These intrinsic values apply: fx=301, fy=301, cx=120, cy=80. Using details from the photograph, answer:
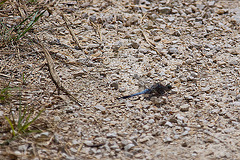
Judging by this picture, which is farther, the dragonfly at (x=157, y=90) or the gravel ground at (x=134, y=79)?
the dragonfly at (x=157, y=90)

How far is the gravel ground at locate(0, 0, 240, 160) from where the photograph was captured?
1.88m

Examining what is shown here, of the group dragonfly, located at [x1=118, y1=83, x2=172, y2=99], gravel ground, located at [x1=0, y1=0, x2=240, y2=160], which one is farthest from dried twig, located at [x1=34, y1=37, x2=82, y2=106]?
dragonfly, located at [x1=118, y1=83, x2=172, y2=99]

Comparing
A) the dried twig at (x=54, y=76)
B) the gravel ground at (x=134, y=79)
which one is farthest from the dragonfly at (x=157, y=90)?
the dried twig at (x=54, y=76)

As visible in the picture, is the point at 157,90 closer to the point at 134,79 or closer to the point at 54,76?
the point at 134,79

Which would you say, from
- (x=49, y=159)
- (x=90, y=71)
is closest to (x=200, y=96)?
(x=90, y=71)

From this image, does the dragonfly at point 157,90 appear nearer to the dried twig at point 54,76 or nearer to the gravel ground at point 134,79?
the gravel ground at point 134,79

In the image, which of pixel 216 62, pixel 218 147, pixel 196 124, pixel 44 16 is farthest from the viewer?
pixel 44 16

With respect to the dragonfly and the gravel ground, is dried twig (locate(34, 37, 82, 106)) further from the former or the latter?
the dragonfly

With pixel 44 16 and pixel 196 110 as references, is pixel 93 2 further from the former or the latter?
pixel 196 110

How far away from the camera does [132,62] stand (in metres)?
2.54

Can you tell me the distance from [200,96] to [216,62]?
48 cm

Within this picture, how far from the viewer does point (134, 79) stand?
7.86 ft

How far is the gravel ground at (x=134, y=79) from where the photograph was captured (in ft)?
6.17

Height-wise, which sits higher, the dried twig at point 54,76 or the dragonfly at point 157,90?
the dried twig at point 54,76
